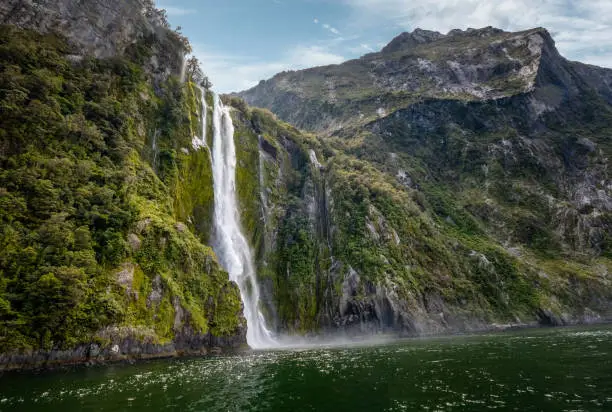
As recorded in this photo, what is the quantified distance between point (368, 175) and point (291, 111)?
101m

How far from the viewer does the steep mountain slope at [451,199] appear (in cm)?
7212

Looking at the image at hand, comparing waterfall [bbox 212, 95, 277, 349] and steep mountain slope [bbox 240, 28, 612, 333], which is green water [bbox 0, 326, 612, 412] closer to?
waterfall [bbox 212, 95, 277, 349]

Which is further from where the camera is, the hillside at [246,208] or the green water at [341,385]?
the hillside at [246,208]

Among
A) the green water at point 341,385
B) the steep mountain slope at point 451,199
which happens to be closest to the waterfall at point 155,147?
the steep mountain slope at point 451,199

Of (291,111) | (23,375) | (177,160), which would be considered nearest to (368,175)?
(177,160)

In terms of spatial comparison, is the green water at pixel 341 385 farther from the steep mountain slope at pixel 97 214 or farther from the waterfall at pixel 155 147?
the waterfall at pixel 155 147

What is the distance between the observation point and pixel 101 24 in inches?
2462

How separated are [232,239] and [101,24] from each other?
37915 millimetres

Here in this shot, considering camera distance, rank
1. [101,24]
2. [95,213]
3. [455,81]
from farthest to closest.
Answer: [455,81] → [101,24] → [95,213]

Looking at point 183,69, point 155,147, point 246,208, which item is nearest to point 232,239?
point 246,208

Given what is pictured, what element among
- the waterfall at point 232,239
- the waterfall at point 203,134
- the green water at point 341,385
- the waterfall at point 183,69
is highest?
the waterfall at point 183,69

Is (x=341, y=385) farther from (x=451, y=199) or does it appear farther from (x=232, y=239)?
(x=451, y=199)

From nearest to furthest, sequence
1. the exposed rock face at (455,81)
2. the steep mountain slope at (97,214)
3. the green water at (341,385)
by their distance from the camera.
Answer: the green water at (341,385) < the steep mountain slope at (97,214) < the exposed rock face at (455,81)

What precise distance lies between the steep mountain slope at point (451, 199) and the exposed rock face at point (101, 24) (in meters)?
24.8
